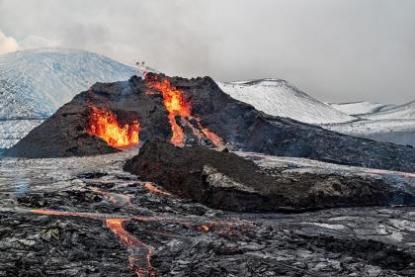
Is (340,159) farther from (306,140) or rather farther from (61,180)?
(61,180)

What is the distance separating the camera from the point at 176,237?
21.2m

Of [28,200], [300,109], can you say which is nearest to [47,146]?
[28,200]

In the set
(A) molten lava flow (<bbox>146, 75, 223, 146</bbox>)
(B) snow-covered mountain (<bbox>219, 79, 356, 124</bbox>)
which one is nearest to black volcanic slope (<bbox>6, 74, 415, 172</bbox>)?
(A) molten lava flow (<bbox>146, 75, 223, 146</bbox>)

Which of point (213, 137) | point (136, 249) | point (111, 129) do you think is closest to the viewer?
point (136, 249)

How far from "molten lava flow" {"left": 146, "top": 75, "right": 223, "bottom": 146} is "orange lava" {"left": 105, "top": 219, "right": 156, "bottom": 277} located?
133 feet

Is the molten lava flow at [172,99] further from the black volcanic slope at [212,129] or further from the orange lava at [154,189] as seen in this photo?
the orange lava at [154,189]

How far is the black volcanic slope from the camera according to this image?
55.7 metres

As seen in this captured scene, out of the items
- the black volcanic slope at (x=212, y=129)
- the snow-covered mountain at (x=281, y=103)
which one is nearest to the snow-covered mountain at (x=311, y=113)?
the snow-covered mountain at (x=281, y=103)

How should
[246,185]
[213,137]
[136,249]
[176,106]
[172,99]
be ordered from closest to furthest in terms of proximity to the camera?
[136,249] < [246,185] < [213,137] < [172,99] < [176,106]

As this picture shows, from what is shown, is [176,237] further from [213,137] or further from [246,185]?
[213,137]

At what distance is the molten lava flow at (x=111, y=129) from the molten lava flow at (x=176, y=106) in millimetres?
5353

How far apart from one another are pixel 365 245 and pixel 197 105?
160 feet

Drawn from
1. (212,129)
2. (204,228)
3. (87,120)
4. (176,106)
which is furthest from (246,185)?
(176,106)

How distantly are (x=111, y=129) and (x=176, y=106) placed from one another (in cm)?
1215
